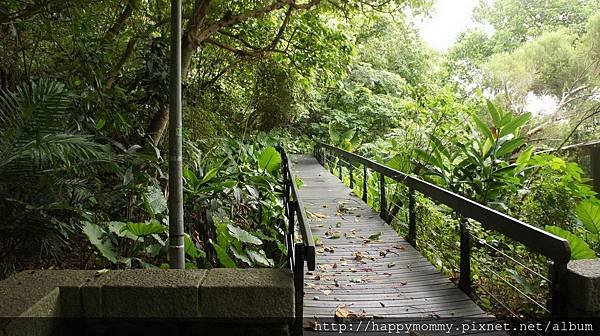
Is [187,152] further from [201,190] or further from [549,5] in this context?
[549,5]

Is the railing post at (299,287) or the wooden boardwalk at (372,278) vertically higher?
the railing post at (299,287)

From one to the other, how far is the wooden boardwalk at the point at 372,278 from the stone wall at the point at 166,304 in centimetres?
123

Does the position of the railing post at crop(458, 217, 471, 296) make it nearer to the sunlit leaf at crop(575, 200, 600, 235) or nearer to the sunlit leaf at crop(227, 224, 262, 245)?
the sunlit leaf at crop(575, 200, 600, 235)

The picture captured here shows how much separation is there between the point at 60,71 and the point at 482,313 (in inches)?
181

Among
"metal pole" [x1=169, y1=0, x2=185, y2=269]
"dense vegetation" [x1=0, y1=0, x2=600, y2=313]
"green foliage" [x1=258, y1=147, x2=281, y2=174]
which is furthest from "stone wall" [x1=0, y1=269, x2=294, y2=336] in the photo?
"green foliage" [x1=258, y1=147, x2=281, y2=174]

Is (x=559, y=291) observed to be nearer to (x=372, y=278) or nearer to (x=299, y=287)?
(x=299, y=287)

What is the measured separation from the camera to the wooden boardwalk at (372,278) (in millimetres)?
3363

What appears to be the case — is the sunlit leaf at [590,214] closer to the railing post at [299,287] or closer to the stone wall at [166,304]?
the railing post at [299,287]

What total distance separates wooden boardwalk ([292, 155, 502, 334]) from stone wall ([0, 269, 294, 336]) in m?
1.23

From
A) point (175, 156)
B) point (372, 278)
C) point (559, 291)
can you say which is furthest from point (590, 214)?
point (175, 156)

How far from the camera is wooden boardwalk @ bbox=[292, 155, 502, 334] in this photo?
336 centimetres

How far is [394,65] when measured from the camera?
2002 centimetres

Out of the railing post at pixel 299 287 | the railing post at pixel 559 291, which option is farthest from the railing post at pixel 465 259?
the railing post at pixel 299 287

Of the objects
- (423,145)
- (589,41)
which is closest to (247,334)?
(423,145)
